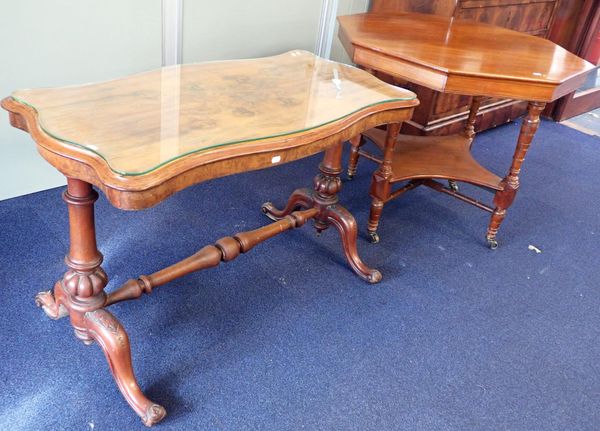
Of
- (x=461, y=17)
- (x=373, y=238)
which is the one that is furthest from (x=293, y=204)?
(x=461, y=17)

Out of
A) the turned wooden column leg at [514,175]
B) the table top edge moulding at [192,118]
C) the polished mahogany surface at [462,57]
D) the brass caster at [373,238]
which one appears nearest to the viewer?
the table top edge moulding at [192,118]

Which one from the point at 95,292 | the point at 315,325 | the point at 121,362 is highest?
the point at 95,292

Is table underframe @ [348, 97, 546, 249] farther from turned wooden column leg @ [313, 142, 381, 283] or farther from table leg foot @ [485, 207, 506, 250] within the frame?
turned wooden column leg @ [313, 142, 381, 283]

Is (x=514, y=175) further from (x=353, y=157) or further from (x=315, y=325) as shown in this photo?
(x=315, y=325)

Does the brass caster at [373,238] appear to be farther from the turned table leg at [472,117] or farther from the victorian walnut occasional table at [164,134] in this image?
the turned table leg at [472,117]

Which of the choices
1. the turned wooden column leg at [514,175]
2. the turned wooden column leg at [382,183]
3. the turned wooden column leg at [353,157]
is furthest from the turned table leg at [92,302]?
the turned wooden column leg at [514,175]

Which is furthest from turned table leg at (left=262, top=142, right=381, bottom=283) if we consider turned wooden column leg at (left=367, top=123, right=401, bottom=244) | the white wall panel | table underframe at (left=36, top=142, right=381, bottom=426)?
the white wall panel

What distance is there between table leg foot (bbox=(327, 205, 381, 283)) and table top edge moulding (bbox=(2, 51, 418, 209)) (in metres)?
0.48

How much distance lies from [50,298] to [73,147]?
0.66 m

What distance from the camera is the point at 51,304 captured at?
167 cm

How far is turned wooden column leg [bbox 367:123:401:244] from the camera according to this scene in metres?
2.08

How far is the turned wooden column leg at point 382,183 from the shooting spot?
2076 millimetres

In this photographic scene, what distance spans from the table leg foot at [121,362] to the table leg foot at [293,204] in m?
0.92

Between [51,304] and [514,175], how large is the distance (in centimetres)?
171
